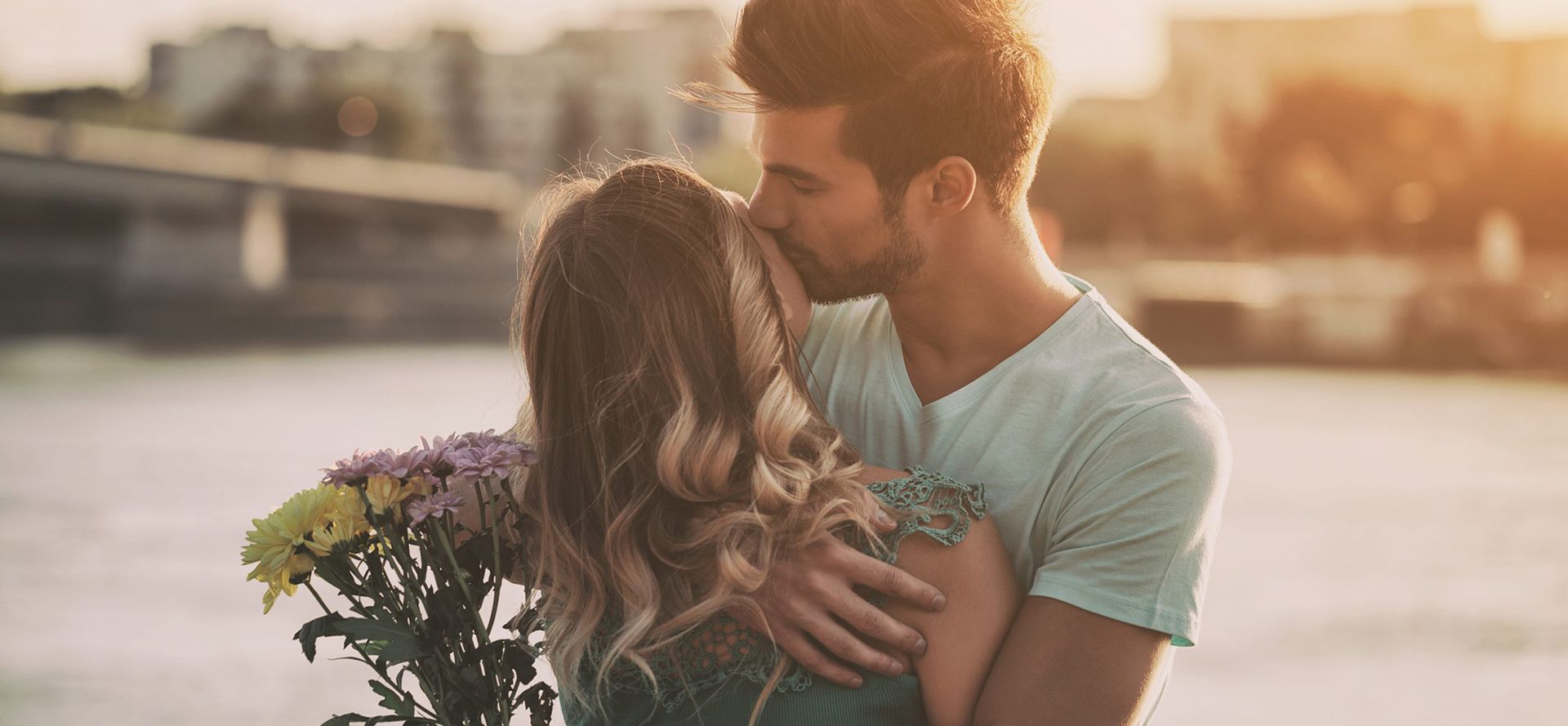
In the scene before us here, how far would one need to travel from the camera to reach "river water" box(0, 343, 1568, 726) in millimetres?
8172

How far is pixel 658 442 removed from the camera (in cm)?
189

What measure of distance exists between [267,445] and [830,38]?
1692cm

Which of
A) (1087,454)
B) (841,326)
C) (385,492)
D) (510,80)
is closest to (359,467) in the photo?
(385,492)

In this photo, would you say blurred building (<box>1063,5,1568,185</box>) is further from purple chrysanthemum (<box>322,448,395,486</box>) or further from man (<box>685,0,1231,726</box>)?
purple chrysanthemum (<box>322,448,395,486</box>)

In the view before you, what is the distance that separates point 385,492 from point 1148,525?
3.01ft

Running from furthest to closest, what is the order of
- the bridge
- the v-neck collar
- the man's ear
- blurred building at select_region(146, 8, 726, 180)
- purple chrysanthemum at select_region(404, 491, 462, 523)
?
blurred building at select_region(146, 8, 726, 180) → the bridge → the man's ear → the v-neck collar → purple chrysanthemum at select_region(404, 491, 462, 523)

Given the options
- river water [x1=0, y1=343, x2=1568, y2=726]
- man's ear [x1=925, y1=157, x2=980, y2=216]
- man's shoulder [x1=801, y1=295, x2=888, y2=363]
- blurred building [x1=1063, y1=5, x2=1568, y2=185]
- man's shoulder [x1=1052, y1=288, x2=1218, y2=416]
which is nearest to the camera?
man's shoulder [x1=1052, y1=288, x2=1218, y2=416]

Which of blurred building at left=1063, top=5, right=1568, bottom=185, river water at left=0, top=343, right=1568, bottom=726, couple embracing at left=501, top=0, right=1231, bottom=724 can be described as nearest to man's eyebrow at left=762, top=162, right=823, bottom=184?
couple embracing at left=501, top=0, right=1231, bottom=724

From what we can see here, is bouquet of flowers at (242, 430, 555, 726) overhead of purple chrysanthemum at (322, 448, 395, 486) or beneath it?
beneath

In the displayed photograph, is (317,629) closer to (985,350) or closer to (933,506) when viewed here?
(933,506)

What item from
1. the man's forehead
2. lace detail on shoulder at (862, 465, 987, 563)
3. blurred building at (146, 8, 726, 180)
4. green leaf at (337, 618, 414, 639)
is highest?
blurred building at (146, 8, 726, 180)

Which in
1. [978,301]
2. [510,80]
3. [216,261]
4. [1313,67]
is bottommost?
[978,301]

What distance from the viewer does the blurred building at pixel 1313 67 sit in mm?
62641

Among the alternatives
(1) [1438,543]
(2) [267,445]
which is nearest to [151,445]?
(2) [267,445]
